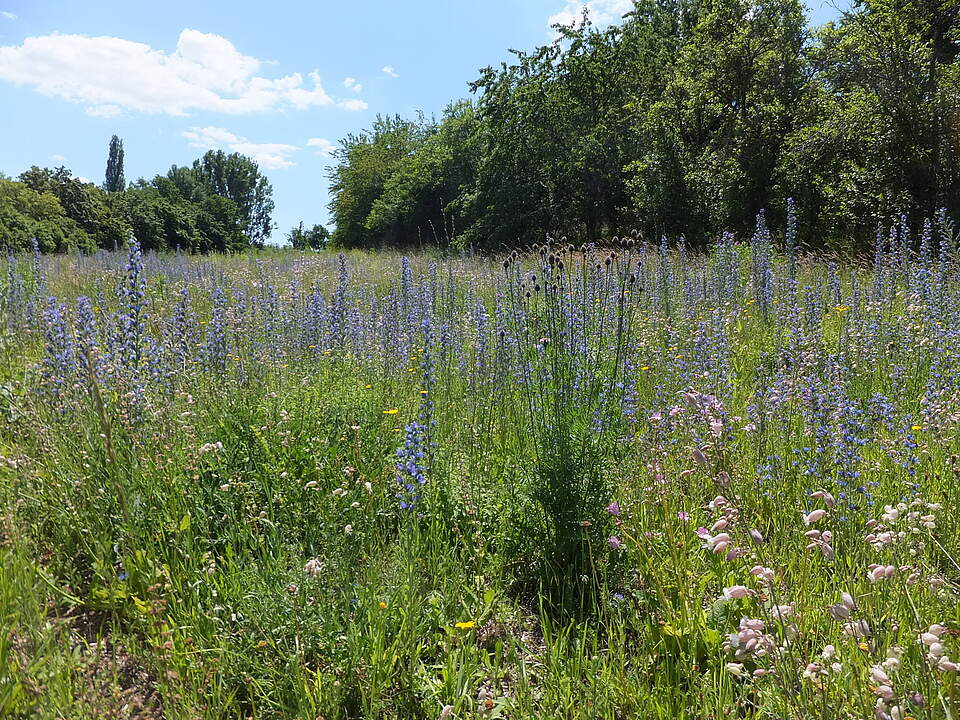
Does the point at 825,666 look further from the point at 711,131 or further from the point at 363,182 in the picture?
the point at 363,182

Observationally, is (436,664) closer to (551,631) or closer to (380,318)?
(551,631)

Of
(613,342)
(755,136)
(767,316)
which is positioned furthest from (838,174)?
(613,342)

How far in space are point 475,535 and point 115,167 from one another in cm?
10191

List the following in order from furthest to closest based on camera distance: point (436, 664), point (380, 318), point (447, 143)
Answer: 1. point (447, 143)
2. point (380, 318)
3. point (436, 664)

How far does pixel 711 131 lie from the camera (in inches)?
699

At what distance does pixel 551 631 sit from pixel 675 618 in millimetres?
454

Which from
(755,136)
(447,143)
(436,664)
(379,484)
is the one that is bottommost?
(436,664)

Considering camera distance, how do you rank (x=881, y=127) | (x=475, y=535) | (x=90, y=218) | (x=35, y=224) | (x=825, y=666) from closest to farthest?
1. (x=825, y=666)
2. (x=475, y=535)
3. (x=881, y=127)
4. (x=35, y=224)
5. (x=90, y=218)

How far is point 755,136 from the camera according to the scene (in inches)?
633

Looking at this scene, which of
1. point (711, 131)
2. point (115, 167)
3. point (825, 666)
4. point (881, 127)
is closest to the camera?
point (825, 666)

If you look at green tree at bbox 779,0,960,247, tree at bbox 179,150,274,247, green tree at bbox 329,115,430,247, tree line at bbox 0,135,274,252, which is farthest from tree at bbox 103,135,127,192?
green tree at bbox 779,0,960,247

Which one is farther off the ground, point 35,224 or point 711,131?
point 711,131

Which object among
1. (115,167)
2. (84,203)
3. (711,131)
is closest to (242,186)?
(115,167)

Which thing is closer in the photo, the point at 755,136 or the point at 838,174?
the point at 838,174
